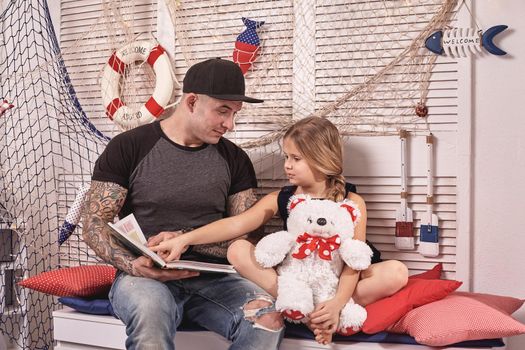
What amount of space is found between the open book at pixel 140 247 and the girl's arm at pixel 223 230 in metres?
0.06

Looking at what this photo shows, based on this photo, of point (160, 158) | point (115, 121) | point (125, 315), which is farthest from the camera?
point (115, 121)

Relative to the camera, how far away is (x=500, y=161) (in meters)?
1.98

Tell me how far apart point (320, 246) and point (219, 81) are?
589 millimetres

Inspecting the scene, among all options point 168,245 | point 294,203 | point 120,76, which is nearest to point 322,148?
point 294,203

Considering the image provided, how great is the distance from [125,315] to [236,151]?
68 centimetres

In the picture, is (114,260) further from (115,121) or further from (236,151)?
(115,121)

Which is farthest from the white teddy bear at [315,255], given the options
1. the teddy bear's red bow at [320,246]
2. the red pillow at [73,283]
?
the red pillow at [73,283]

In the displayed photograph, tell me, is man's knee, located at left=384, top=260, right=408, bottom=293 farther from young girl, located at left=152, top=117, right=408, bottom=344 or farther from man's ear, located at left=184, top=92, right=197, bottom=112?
man's ear, located at left=184, top=92, right=197, bottom=112

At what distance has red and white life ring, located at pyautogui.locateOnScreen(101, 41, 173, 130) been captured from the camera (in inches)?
91.7

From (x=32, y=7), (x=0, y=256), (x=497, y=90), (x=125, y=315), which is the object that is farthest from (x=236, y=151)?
(x=0, y=256)

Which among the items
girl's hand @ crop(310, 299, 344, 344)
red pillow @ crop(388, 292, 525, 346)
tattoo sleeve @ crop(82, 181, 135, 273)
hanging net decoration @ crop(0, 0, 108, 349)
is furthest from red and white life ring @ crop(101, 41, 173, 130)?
red pillow @ crop(388, 292, 525, 346)

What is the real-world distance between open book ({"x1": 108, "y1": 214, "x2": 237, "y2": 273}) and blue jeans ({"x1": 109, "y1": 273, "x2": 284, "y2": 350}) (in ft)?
0.27

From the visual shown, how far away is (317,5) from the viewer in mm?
2188

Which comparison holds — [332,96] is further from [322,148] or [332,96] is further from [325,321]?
[325,321]
